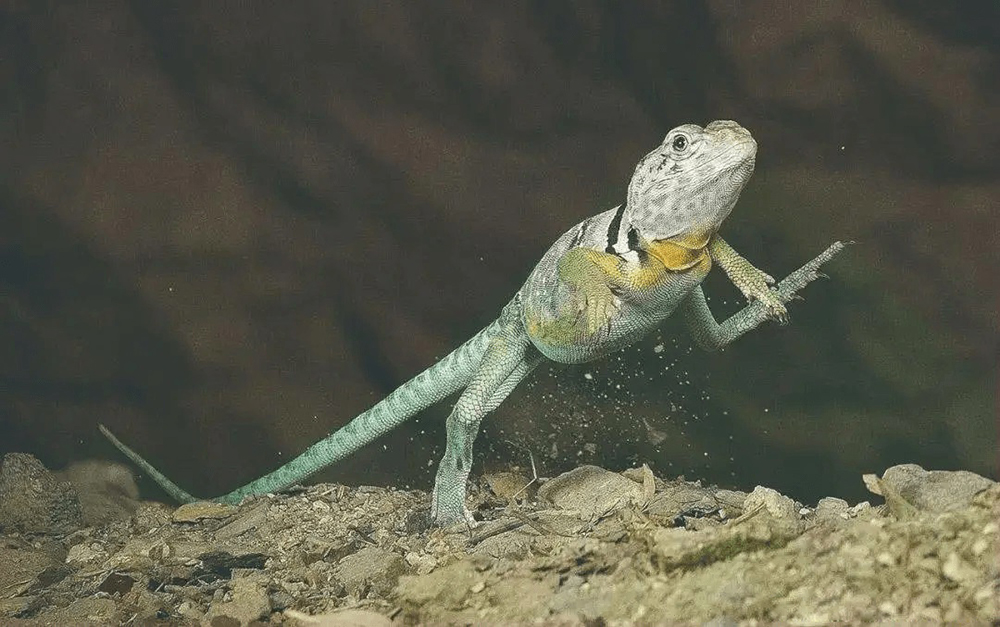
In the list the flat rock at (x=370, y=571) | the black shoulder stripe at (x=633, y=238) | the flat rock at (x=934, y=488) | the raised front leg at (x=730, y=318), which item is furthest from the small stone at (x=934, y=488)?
the flat rock at (x=370, y=571)

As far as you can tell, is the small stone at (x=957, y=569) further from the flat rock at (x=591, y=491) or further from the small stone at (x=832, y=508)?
the flat rock at (x=591, y=491)

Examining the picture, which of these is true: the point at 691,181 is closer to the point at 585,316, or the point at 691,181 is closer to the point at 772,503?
the point at 585,316

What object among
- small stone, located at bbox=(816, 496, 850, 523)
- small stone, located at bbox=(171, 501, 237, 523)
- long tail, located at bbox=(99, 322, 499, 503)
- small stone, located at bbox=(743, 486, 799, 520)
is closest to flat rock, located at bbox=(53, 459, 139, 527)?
small stone, located at bbox=(171, 501, 237, 523)

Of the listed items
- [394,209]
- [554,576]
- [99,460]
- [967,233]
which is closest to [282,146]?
[394,209]

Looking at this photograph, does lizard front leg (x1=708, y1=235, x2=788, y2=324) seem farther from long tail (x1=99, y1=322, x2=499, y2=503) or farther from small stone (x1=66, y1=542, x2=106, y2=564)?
small stone (x1=66, y1=542, x2=106, y2=564)

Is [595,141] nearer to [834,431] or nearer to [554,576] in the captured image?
[834,431]

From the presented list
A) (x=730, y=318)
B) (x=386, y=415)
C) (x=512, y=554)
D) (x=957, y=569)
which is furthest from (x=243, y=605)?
(x=730, y=318)
